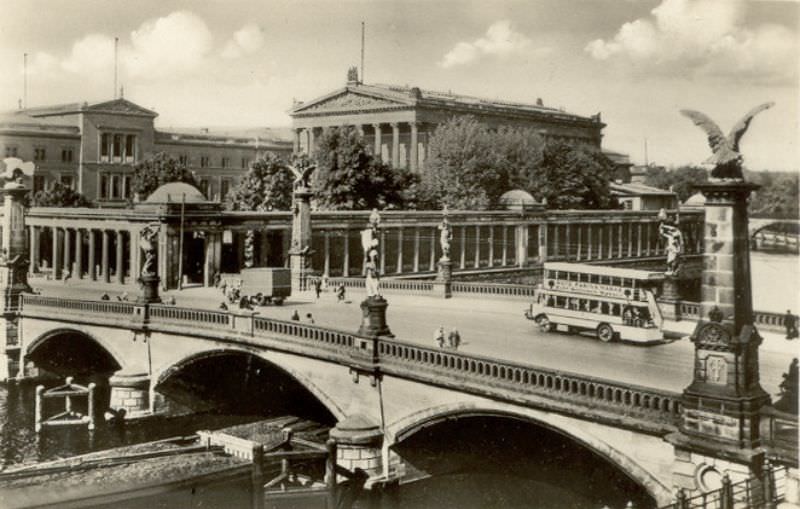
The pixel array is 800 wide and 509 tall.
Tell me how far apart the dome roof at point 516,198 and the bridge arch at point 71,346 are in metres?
A: 46.3

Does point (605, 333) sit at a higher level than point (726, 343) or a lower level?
lower

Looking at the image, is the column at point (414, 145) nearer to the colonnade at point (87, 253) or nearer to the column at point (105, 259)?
the colonnade at point (87, 253)

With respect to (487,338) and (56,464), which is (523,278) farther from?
(56,464)

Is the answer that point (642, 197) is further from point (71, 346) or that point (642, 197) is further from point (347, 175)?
point (71, 346)

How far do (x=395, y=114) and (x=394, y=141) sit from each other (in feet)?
12.4

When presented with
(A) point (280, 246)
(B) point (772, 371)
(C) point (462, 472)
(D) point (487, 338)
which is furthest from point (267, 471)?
(A) point (280, 246)

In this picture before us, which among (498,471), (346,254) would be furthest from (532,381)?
(346,254)

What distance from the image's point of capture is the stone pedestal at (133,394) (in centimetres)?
4269

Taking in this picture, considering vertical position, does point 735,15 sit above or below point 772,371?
above

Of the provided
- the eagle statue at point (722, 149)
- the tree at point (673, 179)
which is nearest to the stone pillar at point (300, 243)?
the eagle statue at point (722, 149)

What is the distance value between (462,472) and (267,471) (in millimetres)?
6560

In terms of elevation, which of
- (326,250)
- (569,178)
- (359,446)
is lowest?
(359,446)

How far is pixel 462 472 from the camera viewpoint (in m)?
32.5

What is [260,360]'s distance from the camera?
39.7 m
